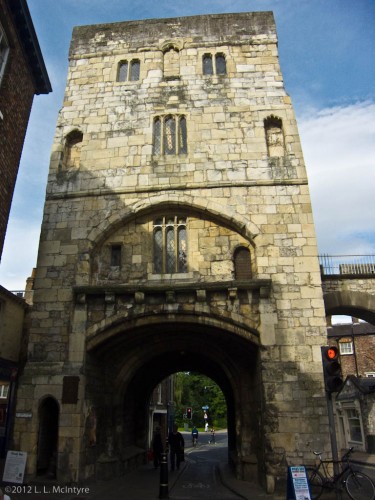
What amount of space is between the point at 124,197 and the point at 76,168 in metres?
1.95

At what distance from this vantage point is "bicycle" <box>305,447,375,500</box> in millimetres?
6734

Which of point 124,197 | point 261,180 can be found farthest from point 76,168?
point 261,180

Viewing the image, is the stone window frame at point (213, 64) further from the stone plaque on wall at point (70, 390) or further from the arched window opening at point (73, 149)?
the stone plaque on wall at point (70, 390)

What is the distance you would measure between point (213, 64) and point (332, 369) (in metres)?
10.5

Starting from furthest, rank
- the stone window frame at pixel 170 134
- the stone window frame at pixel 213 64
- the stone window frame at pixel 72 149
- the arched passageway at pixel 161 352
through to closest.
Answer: the stone window frame at pixel 213 64 < the stone window frame at pixel 72 149 < the stone window frame at pixel 170 134 < the arched passageway at pixel 161 352

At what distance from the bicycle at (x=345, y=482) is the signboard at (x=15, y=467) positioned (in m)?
5.49

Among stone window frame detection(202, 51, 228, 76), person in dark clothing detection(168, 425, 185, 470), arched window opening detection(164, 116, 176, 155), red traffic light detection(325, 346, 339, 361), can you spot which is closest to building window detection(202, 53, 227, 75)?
stone window frame detection(202, 51, 228, 76)

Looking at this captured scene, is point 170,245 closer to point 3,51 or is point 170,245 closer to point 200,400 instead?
point 3,51

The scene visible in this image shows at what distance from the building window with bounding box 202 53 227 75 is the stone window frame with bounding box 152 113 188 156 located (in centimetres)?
211

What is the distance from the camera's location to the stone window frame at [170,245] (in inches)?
404

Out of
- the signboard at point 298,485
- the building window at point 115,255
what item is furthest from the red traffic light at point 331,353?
the building window at point 115,255

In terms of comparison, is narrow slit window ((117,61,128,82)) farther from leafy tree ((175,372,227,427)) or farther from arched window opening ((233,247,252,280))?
leafy tree ((175,372,227,427))

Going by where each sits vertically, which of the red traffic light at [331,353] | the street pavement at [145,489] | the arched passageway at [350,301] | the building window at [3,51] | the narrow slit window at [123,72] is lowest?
the street pavement at [145,489]

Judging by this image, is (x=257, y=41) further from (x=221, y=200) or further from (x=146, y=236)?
(x=146, y=236)
